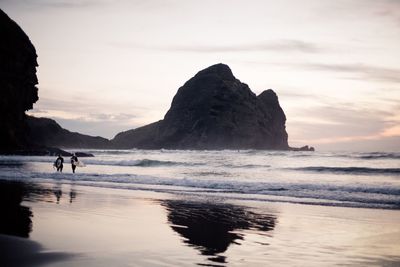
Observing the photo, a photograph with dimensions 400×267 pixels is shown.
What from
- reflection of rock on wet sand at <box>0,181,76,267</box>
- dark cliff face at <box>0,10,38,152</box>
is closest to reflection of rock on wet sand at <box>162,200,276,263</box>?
reflection of rock on wet sand at <box>0,181,76,267</box>

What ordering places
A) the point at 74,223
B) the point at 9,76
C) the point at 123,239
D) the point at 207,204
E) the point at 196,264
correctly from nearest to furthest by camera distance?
the point at 196,264
the point at 123,239
the point at 74,223
the point at 207,204
the point at 9,76

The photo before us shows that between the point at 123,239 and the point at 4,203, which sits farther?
the point at 4,203

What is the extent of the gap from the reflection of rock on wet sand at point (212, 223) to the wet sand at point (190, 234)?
2cm

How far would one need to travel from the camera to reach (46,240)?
859 centimetres

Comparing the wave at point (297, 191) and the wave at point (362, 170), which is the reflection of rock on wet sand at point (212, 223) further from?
the wave at point (362, 170)

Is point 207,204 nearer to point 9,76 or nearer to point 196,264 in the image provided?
point 196,264

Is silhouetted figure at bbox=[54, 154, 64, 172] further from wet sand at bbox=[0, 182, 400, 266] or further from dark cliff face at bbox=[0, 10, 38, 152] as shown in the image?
dark cliff face at bbox=[0, 10, 38, 152]

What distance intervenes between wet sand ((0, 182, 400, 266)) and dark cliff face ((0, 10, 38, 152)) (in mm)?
64987

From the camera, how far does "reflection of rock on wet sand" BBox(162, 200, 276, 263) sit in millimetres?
9086

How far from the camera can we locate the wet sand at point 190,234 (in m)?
7.54

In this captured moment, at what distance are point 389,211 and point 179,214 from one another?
7.88 m

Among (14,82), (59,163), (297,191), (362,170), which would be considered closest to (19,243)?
(297,191)

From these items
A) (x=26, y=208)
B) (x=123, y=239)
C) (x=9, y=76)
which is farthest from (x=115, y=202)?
(x=9, y=76)

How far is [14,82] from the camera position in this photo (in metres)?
81.6
